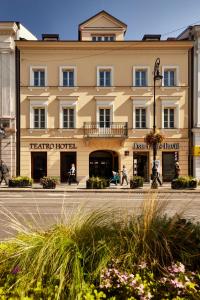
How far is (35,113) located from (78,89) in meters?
3.94

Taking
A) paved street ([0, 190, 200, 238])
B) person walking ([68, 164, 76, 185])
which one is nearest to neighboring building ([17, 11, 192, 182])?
person walking ([68, 164, 76, 185])

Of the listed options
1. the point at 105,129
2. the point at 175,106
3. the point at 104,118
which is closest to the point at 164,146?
the point at 175,106

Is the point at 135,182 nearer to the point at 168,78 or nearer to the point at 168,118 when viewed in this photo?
the point at 168,118

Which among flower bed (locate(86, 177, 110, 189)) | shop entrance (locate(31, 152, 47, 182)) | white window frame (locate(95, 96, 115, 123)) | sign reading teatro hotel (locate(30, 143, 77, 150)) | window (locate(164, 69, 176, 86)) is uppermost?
window (locate(164, 69, 176, 86))

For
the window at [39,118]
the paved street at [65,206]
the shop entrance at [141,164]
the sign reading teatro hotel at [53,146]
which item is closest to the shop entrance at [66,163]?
the sign reading teatro hotel at [53,146]

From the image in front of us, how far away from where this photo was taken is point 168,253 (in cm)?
263

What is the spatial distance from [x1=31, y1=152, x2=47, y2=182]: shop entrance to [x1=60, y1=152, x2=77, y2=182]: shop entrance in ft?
4.44

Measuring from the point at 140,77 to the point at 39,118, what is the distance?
8.78 m

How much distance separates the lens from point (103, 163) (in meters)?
22.5

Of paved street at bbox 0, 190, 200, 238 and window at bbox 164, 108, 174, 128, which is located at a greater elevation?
window at bbox 164, 108, 174, 128

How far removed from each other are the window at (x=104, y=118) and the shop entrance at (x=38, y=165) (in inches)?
208

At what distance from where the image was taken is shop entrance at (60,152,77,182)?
21.7 metres

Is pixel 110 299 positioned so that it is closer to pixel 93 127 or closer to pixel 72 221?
pixel 72 221

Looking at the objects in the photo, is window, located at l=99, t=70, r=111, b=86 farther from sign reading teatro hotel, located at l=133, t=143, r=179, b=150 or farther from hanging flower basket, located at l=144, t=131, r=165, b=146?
hanging flower basket, located at l=144, t=131, r=165, b=146
